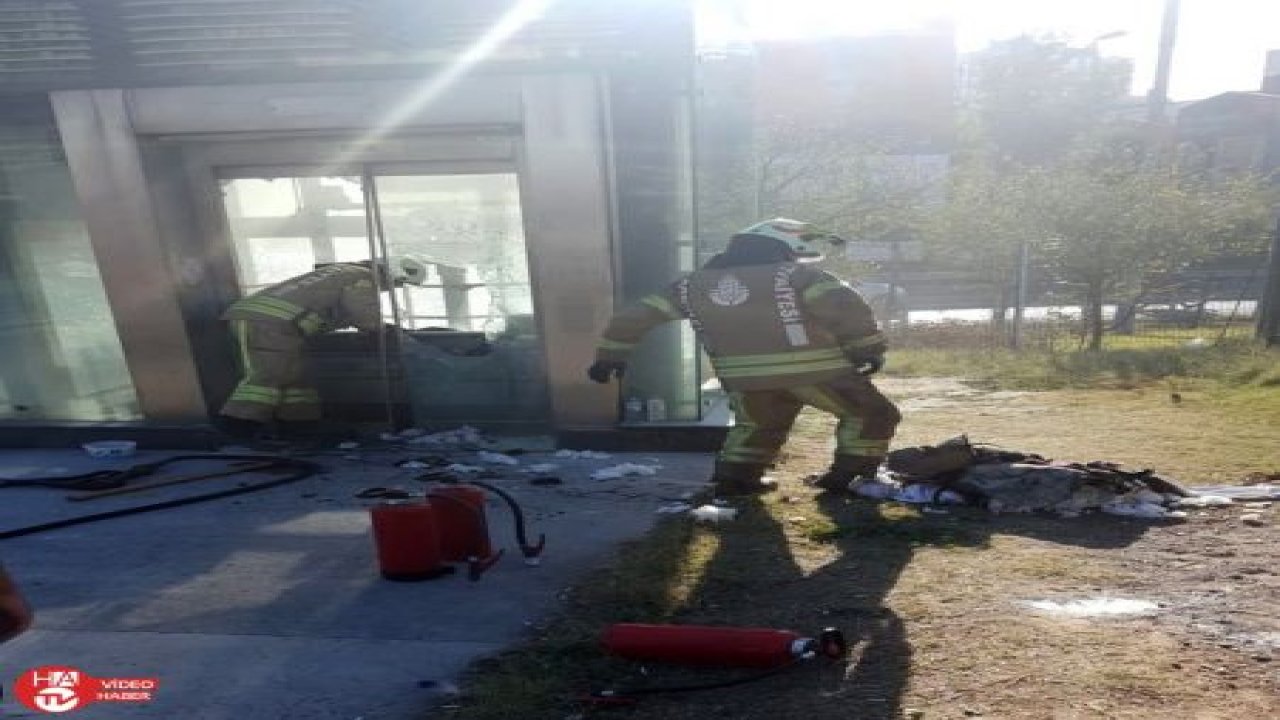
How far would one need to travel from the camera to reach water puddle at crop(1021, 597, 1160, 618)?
9.46 feet

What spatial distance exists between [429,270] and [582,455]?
1.87 meters

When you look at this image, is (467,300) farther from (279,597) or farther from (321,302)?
(279,597)

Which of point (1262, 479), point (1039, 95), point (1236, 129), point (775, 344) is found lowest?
point (1262, 479)

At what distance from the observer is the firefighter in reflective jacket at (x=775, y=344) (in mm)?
4207

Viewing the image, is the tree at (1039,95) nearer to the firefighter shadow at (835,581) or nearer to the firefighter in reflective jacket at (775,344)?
the firefighter in reflective jacket at (775,344)

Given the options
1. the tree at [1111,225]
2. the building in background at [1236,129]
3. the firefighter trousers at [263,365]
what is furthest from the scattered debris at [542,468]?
the building in background at [1236,129]

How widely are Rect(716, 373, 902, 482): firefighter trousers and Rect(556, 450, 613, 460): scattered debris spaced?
117 cm

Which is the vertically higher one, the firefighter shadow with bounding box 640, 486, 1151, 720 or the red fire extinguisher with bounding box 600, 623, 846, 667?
the red fire extinguisher with bounding box 600, 623, 846, 667

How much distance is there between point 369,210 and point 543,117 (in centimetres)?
163

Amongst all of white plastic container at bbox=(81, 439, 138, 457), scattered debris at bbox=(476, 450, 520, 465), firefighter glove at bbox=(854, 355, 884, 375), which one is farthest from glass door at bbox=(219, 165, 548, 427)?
firefighter glove at bbox=(854, 355, 884, 375)

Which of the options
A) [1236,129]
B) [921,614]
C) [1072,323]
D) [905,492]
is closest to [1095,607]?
[921,614]

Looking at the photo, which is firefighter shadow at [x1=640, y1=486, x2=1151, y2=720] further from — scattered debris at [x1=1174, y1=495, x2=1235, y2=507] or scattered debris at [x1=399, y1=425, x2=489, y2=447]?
scattered debris at [x1=399, y1=425, x2=489, y2=447]

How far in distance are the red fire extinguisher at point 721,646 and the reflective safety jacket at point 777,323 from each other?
6.27ft

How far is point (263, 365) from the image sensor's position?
5.63 m
